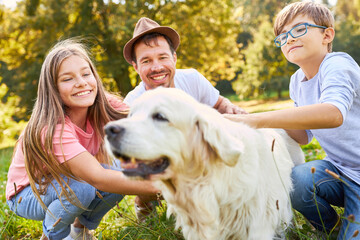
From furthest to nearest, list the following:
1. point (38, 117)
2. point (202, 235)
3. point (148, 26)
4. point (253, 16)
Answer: point (253, 16) < point (148, 26) < point (38, 117) < point (202, 235)

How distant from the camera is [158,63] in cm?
368

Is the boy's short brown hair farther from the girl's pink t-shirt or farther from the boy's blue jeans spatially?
the girl's pink t-shirt

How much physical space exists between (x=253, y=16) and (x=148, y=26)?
39571mm

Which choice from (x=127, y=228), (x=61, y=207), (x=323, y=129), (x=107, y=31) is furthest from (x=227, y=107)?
(x=107, y=31)

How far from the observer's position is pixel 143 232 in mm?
2957

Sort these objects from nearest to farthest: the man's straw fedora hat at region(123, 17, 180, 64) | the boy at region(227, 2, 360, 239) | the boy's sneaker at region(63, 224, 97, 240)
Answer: the boy at region(227, 2, 360, 239), the boy's sneaker at region(63, 224, 97, 240), the man's straw fedora hat at region(123, 17, 180, 64)

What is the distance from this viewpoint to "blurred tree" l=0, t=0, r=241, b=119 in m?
14.5

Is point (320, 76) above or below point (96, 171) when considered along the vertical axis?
above

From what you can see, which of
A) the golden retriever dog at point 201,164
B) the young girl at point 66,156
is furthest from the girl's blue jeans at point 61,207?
the golden retriever dog at point 201,164

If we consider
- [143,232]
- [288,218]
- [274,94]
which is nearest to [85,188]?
[143,232]

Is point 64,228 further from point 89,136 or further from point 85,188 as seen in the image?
point 89,136

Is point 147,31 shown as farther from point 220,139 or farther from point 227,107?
point 220,139

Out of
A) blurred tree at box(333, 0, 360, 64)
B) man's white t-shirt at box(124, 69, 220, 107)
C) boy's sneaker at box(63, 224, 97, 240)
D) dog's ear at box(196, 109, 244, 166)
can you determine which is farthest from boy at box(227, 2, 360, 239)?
blurred tree at box(333, 0, 360, 64)

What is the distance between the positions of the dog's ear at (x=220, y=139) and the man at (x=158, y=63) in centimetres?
158
